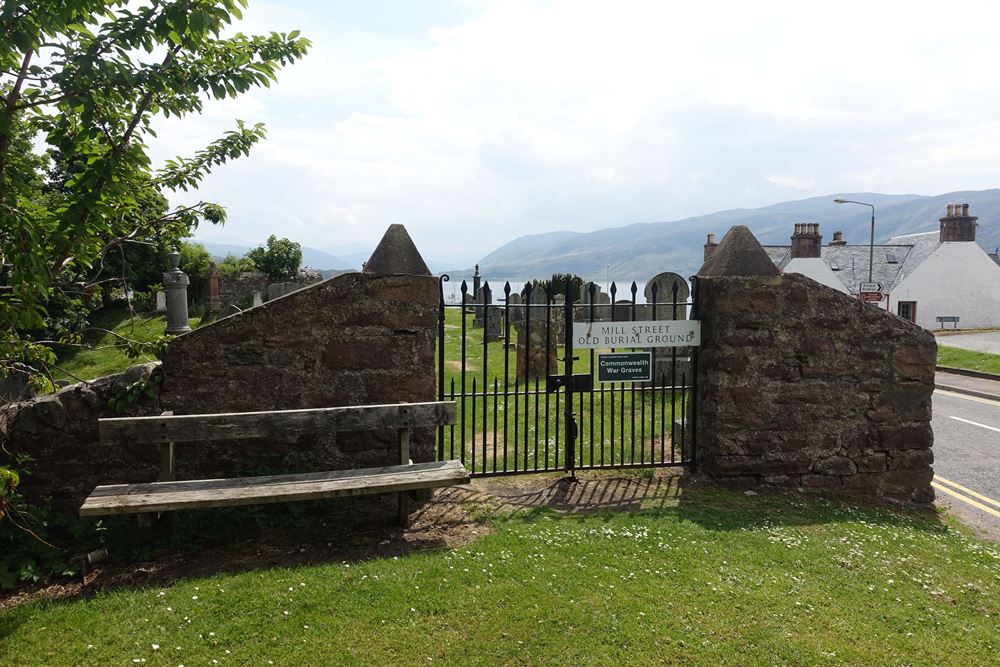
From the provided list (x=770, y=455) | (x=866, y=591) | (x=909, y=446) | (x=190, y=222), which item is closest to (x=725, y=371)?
(x=770, y=455)

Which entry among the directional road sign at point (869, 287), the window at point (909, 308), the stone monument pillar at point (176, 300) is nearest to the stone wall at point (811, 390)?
the stone monument pillar at point (176, 300)

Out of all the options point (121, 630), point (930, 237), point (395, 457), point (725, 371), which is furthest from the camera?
point (930, 237)

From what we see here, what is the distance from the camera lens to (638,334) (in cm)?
683

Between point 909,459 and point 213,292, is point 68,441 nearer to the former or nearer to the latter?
point 909,459

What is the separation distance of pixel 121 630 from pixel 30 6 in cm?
336

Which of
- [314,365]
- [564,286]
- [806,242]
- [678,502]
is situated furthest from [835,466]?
[806,242]

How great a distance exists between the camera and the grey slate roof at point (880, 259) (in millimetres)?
38812

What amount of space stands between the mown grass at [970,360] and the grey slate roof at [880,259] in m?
17.5

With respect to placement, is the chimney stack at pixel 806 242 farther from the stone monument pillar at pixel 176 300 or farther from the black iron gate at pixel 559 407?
the stone monument pillar at pixel 176 300

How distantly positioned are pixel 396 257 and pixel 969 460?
8.91 metres

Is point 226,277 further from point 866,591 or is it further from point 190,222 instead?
point 866,591

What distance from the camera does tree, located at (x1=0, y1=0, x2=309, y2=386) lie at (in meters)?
3.47

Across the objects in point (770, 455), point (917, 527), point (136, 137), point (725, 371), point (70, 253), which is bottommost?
point (917, 527)

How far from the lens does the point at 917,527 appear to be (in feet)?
19.8
